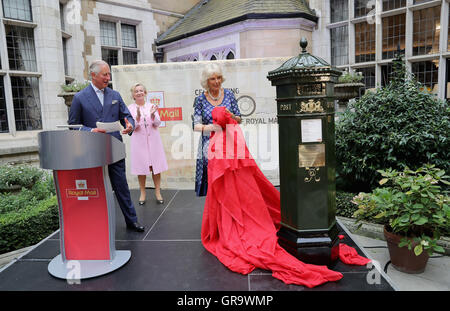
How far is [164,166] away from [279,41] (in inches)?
176

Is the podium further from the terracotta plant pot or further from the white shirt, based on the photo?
the terracotta plant pot

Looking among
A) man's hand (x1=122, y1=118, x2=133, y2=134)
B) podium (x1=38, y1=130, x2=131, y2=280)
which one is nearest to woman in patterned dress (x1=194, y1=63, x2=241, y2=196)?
man's hand (x1=122, y1=118, x2=133, y2=134)

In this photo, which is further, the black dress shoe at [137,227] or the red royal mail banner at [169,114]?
the red royal mail banner at [169,114]

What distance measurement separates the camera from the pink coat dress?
5.00 meters

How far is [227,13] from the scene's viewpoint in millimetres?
8391

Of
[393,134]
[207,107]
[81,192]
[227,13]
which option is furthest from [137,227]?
[227,13]

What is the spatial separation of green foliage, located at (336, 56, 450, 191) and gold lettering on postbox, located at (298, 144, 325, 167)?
2.01 m

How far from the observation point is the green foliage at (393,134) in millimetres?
4199

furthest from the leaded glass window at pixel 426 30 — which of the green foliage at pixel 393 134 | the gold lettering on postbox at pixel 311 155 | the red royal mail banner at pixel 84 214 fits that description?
the red royal mail banner at pixel 84 214

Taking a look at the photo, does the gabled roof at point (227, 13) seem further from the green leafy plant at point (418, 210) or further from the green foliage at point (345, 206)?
the green leafy plant at point (418, 210)

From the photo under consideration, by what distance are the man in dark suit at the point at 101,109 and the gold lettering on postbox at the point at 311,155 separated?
1.85m

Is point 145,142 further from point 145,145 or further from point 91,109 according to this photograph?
point 91,109

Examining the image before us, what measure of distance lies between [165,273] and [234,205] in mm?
911
